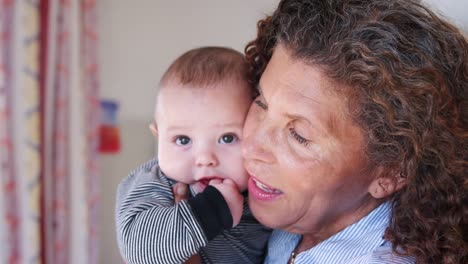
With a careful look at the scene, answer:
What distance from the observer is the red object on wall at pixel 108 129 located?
3.09 meters

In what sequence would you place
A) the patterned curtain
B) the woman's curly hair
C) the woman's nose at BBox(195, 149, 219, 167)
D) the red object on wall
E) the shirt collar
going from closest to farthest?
the woman's curly hair < the shirt collar < the woman's nose at BBox(195, 149, 219, 167) < the patterned curtain < the red object on wall

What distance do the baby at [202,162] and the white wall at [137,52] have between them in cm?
196

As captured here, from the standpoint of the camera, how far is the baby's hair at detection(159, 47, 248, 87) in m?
1.15

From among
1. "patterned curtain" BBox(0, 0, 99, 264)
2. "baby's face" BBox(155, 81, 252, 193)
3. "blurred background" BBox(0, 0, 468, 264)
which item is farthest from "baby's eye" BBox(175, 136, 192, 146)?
"patterned curtain" BBox(0, 0, 99, 264)

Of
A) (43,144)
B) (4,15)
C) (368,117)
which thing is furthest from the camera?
(43,144)

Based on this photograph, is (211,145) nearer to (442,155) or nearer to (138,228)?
(138,228)

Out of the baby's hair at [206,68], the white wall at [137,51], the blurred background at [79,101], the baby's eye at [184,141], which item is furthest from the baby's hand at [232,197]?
the white wall at [137,51]

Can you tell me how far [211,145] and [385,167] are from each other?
384 millimetres

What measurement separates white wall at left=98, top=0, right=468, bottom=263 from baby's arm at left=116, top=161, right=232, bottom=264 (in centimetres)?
212

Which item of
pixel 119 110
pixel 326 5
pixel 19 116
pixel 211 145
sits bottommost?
pixel 119 110

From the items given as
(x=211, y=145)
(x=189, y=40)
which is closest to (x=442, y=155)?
(x=211, y=145)

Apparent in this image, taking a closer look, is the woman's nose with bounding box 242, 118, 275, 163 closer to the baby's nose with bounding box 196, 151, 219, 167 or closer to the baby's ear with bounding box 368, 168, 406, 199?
the baby's nose with bounding box 196, 151, 219, 167

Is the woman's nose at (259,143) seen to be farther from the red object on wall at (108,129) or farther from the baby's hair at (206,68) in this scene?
the red object on wall at (108,129)

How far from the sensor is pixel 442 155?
941 millimetres
